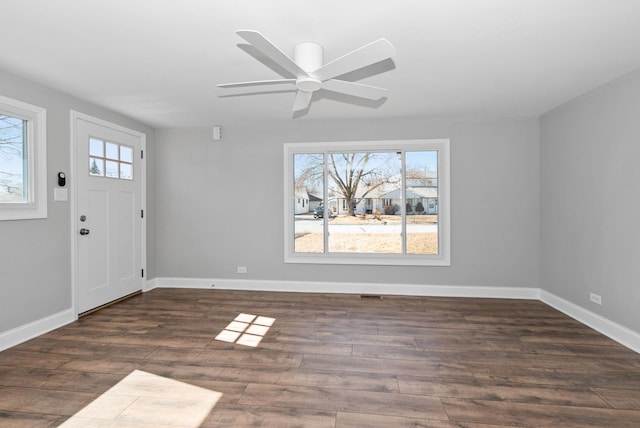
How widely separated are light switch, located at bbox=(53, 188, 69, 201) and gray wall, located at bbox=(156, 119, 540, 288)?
154 cm

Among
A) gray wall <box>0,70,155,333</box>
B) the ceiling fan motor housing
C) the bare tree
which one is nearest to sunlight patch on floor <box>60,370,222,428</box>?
gray wall <box>0,70,155,333</box>

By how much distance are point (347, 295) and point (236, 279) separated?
64.8 inches

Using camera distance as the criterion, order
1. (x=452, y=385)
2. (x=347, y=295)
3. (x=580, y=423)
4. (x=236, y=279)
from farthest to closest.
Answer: (x=236, y=279)
(x=347, y=295)
(x=452, y=385)
(x=580, y=423)

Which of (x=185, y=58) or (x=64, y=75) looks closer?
(x=185, y=58)

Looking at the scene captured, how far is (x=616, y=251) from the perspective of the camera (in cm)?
302

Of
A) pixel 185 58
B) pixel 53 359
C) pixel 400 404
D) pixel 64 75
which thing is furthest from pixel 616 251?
Result: pixel 64 75

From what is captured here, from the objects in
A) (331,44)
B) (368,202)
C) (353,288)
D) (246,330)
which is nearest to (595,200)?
(368,202)

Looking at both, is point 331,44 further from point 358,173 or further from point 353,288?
point 353,288

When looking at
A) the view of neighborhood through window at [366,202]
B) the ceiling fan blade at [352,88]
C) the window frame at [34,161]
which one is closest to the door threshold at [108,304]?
the window frame at [34,161]

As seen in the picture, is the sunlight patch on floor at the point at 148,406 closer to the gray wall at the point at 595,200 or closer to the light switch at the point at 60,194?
the light switch at the point at 60,194

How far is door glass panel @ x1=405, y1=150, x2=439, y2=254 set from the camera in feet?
14.8

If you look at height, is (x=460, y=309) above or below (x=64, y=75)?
below

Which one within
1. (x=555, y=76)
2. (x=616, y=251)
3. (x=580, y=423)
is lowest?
(x=580, y=423)

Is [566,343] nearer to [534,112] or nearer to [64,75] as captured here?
[534,112]
